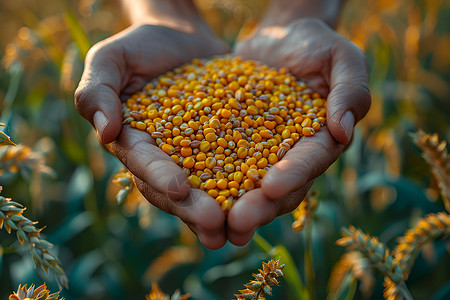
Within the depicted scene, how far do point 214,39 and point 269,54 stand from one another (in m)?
0.43

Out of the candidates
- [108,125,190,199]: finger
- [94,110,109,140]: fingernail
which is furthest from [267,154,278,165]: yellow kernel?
[94,110,109,140]: fingernail

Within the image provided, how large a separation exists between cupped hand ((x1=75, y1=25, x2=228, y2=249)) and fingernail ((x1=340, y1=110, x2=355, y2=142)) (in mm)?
531

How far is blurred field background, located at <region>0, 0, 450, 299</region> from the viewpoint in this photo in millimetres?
1857

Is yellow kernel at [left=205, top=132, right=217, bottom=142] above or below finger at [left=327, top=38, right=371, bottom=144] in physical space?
below

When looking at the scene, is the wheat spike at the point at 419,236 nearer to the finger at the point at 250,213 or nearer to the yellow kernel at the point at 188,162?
the finger at the point at 250,213

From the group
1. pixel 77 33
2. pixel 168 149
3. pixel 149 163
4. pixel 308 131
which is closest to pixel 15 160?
pixel 149 163

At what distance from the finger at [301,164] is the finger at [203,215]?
0.59 feet

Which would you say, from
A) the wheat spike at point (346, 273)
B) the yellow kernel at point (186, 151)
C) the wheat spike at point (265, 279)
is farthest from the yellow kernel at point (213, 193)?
the wheat spike at point (346, 273)

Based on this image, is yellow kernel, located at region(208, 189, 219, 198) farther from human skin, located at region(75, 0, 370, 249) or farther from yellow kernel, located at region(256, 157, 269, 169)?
yellow kernel, located at region(256, 157, 269, 169)

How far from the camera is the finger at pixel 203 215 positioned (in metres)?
1.10

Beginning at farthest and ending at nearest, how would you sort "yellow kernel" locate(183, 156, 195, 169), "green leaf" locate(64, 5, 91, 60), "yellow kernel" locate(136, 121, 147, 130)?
"green leaf" locate(64, 5, 91, 60) < "yellow kernel" locate(136, 121, 147, 130) < "yellow kernel" locate(183, 156, 195, 169)

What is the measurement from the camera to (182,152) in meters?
1.42

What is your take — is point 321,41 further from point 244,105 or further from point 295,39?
point 244,105

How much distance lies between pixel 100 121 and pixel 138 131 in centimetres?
21
